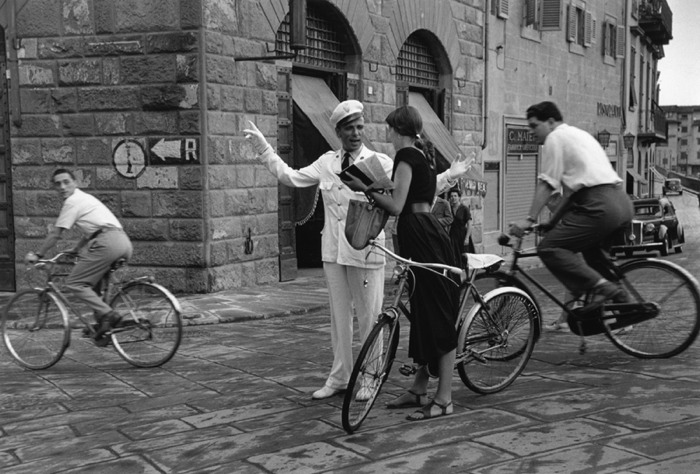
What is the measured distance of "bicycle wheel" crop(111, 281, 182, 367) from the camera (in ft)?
24.7

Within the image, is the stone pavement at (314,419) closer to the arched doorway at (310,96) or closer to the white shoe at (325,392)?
the white shoe at (325,392)

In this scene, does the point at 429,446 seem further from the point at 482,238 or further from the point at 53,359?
the point at 482,238

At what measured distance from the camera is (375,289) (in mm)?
6113

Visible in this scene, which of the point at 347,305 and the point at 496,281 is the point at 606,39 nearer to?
the point at 496,281

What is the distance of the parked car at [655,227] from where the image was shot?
2197 centimetres

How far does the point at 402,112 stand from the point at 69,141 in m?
7.89

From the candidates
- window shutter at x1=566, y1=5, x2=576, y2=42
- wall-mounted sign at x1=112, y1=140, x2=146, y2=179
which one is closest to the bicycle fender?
wall-mounted sign at x1=112, y1=140, x2=146, y2=179

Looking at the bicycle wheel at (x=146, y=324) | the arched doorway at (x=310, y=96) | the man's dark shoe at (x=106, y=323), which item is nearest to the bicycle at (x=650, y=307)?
the bicycle wheel at (x=146, y=324)

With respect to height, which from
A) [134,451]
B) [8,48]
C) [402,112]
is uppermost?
[8,48]

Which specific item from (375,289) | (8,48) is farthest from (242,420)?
(8,48)

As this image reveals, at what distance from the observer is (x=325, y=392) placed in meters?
6.19

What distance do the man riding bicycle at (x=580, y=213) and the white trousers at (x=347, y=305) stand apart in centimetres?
118

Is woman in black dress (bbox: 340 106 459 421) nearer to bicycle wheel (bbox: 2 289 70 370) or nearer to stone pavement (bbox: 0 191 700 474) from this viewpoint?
stone pavement (bbox: 0 191 700 474)

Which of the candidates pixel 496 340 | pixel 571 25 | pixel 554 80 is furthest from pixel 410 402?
pixel 571 25
